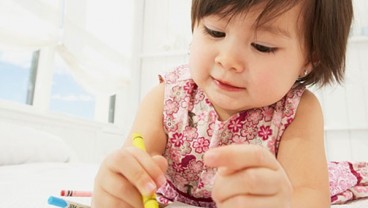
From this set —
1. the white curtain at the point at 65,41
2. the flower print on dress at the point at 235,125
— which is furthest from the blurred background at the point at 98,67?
the flower print on dress at the point at 235,125

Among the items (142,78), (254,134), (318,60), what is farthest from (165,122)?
(142,78)

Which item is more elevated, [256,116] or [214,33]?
[214,33]

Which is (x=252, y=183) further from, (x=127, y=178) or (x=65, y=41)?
(x=65, y=41)

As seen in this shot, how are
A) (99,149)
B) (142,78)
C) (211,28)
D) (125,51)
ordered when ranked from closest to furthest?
(211,28) → (99,149) → (125,51) → (142,78)

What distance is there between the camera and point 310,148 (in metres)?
0.58

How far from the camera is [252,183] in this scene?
1.04ft

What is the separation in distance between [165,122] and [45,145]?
0.83 metres

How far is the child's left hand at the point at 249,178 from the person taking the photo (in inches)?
12.4

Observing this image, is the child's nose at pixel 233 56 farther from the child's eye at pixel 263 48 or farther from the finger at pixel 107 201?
the finger at pixel 107 201

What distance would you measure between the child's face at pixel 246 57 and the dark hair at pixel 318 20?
1 cm

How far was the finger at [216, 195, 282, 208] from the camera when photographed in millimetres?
320

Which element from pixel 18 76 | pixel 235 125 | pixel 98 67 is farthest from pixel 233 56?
pixel 98 67

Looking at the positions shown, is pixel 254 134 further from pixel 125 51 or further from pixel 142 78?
pixel 142 78

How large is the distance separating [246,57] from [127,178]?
0.26m
